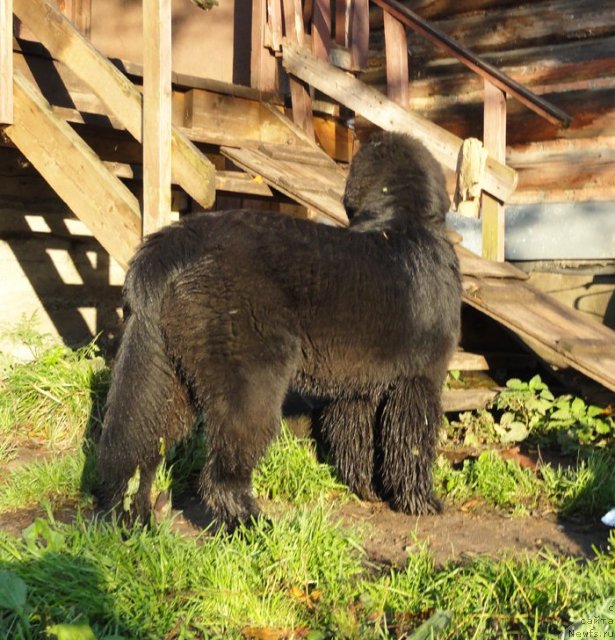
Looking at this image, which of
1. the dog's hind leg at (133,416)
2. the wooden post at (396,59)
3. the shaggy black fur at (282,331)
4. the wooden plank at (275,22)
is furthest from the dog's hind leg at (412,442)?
the wooden plank at (275,22)

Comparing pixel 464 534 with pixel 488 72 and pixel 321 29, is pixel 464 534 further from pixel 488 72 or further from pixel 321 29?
pixel 321 29

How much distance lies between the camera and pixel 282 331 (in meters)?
3.98

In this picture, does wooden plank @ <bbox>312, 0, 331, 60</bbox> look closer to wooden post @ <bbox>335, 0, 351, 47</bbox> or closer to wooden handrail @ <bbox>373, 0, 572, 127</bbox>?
wooden post @ <bbox>335, 0, 351, 47</bbox>

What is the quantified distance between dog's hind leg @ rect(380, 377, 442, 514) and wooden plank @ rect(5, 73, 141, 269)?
1.74 m

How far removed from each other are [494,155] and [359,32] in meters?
2.07

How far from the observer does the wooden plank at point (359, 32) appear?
788cm

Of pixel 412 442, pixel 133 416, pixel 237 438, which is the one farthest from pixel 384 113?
pixel 133 416

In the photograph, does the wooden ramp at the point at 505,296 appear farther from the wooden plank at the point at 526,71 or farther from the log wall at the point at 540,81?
the wooden plank at the point at 526,71

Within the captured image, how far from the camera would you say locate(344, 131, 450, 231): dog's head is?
4.74 m

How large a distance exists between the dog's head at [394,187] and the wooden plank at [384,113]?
1.55 metres

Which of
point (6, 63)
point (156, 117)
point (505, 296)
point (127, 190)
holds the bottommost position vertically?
point (505, 296)

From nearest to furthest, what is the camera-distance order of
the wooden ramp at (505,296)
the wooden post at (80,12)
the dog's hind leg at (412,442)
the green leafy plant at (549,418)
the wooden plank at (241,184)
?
the dog's hind leg at (412,442) → the wooden ramp at (505,296) → the green leafy plant at (549,418) → the wooden plank at (241,184) → the wooden post at (80,12)

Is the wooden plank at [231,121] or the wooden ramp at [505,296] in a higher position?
the wooden plank at [231,121]

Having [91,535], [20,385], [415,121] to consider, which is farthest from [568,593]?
[415,121]
